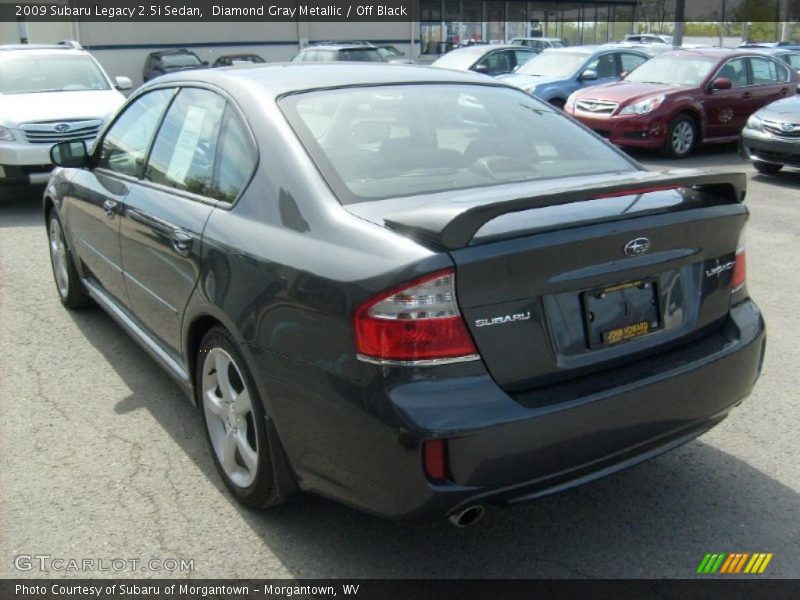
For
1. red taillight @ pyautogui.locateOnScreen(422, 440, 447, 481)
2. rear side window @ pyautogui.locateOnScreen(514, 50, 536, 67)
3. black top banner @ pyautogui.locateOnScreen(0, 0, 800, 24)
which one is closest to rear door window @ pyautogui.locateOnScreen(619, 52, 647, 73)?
rear side window @ pyautogui.locateOnScreen(514, 50, 536, 67)

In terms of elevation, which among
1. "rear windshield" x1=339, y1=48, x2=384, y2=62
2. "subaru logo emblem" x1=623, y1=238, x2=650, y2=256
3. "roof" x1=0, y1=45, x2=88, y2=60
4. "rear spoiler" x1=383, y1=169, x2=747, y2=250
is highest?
"roof" x1=0, y1=45, x2=88, y2=60

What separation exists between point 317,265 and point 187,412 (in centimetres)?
184

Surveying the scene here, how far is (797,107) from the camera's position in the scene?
10789 millimetres

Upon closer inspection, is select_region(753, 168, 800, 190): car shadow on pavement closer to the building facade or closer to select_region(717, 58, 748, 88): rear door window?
select_region(717, 58, 748, 88): rear door window

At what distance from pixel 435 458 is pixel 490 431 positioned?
0.18 meters

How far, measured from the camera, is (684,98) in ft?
42.0

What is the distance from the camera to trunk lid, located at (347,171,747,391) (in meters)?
2.51

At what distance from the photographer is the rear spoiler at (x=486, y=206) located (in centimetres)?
246

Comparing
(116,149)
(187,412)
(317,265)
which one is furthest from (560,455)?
(116,149)

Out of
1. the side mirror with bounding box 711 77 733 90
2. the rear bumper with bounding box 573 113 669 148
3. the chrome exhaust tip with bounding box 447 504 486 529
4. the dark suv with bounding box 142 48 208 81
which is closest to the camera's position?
the chrome exhaust tip with bounding box 447 504 486 529

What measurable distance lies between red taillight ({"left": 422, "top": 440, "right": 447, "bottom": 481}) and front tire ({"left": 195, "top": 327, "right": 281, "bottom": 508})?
0.73 meters

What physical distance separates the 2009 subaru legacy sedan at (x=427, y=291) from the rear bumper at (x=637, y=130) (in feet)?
30.1

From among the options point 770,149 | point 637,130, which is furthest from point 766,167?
point 637,130

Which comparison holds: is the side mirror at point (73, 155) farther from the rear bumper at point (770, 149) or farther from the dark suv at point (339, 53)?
the dark suv at point (339, 53)
